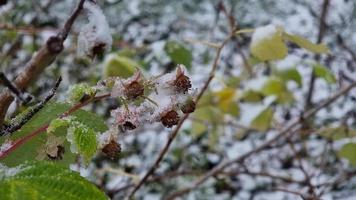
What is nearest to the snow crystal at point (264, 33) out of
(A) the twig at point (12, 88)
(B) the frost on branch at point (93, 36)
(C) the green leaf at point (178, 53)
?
(C) the green leaf at point (178, 53)

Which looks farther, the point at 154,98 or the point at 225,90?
the point at 225,90

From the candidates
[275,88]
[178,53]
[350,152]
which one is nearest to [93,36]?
[178,53]

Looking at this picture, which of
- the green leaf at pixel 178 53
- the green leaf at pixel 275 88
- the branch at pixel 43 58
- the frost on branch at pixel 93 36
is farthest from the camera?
the green leaf at pixel 275 88

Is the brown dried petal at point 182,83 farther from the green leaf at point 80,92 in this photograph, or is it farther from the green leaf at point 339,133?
the green leaf at point 339,133

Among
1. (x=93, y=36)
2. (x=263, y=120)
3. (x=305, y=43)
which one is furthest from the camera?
(x=263, y=120)

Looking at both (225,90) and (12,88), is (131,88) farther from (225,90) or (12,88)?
(225,90)

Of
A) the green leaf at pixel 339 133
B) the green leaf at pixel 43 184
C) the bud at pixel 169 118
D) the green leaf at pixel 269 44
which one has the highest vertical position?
the green leaf at pixel 339 133

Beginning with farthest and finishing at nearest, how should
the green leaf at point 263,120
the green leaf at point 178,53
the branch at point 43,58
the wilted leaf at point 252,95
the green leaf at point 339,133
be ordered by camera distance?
1. the wilted leaf at point 252,95
2. the green leaf at point 263,120
3. the green leaf at point 339,133
4. the green leaf at point 178,53
5. the branch at point 43,58
